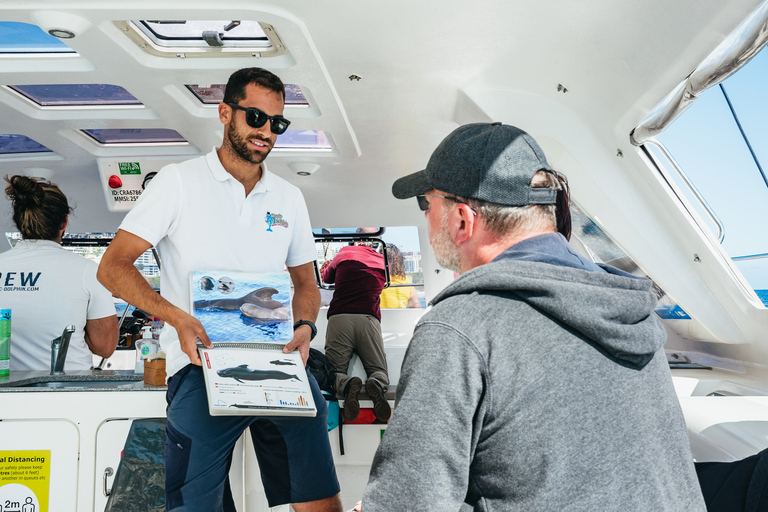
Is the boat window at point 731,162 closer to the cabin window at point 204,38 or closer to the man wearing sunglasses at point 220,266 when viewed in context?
the man wearing sunglasses at point 220,266

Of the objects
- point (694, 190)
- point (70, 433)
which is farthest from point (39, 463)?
point (694, 190)

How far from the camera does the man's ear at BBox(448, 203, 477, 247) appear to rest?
3.97 feet

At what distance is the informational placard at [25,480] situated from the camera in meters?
2.76

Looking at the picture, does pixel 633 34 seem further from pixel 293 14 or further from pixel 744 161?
pixel 293 14

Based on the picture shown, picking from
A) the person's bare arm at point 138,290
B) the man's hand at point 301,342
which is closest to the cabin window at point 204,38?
the person's bare arm at point 138,290

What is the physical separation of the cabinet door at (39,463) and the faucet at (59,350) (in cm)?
31

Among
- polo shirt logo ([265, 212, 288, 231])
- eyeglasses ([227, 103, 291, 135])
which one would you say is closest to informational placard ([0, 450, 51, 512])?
polo shirt logo ([265, 212, 288, 231])

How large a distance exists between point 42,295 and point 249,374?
5.99 feet

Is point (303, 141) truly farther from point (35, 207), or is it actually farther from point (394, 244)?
point (394, 244)

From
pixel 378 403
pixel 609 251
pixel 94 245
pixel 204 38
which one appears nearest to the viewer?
pixel 204 38

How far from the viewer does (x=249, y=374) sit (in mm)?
1910

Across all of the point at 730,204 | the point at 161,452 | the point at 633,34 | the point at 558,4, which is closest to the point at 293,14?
the point at 558,4

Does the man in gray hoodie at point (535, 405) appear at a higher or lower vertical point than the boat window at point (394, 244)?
lower

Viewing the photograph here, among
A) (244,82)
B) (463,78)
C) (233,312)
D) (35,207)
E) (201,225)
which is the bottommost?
(233,312)
